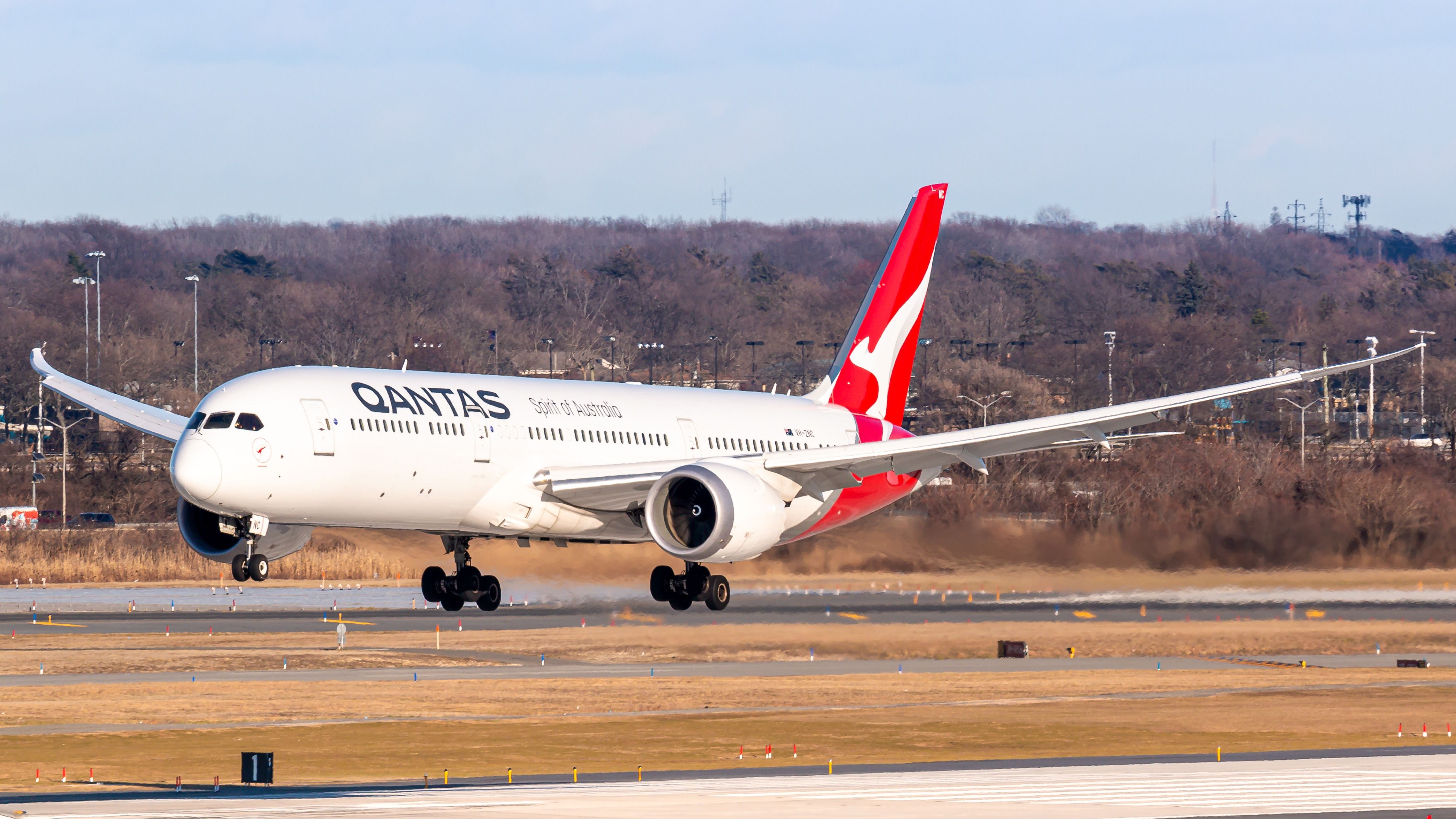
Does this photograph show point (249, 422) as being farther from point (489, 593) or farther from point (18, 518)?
point (18, 518)

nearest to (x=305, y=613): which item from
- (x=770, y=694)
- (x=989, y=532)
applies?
(x=770, y=694)

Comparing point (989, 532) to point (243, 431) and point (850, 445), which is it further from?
point (243, 431)

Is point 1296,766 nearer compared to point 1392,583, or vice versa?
point 1296,766

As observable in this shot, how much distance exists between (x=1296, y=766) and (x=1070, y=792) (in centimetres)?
1251

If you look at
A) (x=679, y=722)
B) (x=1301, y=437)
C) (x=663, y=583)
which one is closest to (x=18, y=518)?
(x=679, y=722)

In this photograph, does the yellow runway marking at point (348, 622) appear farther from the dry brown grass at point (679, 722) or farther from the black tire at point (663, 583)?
the black tire at point (663, 583)

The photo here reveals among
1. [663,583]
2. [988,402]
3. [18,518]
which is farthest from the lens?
[988,402]

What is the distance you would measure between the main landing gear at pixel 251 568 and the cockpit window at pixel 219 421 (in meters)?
3.26

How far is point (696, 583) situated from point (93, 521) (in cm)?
9250

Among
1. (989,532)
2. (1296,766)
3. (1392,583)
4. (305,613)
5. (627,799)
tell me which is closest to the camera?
(627,799)

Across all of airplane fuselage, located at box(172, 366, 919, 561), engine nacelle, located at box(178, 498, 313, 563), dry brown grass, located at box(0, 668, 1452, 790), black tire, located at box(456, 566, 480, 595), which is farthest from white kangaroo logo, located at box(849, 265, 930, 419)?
engine nacelle, located at box(178, 498, 313, 563)

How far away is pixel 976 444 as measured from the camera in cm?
5447

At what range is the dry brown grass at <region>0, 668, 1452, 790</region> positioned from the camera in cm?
7156

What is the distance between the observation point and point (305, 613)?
384 feet
